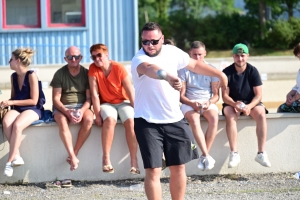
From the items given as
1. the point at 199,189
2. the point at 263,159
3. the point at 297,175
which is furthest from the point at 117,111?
the point at 297,175

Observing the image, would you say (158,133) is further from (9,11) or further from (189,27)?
(189,27)

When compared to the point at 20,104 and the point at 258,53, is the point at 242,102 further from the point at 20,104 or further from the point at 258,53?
the point at 258,53

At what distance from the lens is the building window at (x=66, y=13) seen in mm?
16578

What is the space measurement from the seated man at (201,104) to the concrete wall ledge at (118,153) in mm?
205

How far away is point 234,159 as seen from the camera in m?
7.70

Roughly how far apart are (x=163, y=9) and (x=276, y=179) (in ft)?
81.7

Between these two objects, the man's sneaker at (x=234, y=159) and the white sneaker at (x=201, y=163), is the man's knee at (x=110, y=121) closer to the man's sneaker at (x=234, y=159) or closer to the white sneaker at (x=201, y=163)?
the white sneaker at (x=201, y=163)

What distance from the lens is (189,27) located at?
89.4ft

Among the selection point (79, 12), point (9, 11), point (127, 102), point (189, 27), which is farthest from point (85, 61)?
point (189, 27)

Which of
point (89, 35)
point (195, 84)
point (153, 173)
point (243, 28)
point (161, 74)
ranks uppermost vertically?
point (243, 28)

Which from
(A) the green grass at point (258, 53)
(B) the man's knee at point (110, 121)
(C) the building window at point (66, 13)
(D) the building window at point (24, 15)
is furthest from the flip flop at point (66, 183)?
(A) the green grass at point (258, 53)

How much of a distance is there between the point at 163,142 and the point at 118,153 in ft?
6.32

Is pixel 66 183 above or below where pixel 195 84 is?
below

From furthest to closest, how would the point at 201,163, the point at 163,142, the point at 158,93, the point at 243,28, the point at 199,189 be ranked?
the point at 243,28 < the point at 201,163 < the point at 199,189 < the point at 163,142 < the point at 158,93
